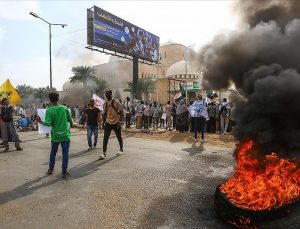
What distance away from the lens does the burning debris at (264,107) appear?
4.07m

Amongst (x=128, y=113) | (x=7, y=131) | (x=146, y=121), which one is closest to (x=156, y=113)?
(x=146, y=121)

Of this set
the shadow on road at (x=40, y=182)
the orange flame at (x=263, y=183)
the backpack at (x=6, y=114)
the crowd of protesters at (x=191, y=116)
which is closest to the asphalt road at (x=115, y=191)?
the shadow on road at (x=40, y=182)

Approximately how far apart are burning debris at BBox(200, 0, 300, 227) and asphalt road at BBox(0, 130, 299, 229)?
0.61m

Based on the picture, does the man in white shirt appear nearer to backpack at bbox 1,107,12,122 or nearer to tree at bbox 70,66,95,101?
backpack at bbox 1,107,12,122

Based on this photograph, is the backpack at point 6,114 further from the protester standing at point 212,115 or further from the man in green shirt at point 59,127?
the protester standing at point 212,115

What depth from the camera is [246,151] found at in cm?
486

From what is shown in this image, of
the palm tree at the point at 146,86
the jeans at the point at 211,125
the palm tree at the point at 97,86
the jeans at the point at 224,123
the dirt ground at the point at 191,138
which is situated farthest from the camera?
the palm tree at the point at 97,86

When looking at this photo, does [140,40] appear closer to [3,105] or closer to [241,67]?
[3,105]

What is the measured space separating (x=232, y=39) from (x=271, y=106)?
1572mm

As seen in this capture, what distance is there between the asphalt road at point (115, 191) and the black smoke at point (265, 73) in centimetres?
146

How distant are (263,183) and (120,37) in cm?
2893

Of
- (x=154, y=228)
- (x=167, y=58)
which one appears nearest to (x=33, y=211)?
(x=154, y=228)

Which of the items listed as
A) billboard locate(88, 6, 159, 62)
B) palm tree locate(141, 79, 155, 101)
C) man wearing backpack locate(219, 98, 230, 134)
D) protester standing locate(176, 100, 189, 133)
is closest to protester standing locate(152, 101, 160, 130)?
protester standing locate(176, 100, 189, 133)

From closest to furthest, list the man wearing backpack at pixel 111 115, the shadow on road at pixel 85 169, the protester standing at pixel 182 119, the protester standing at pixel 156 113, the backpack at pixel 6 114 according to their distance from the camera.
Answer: the shadow on road at pixel 85 169, the man wearing backpack at pixel 111 115, the backpack at pixel 6 114, the protester standing at pixel 182 119, the protester standing at pixel 156 113
